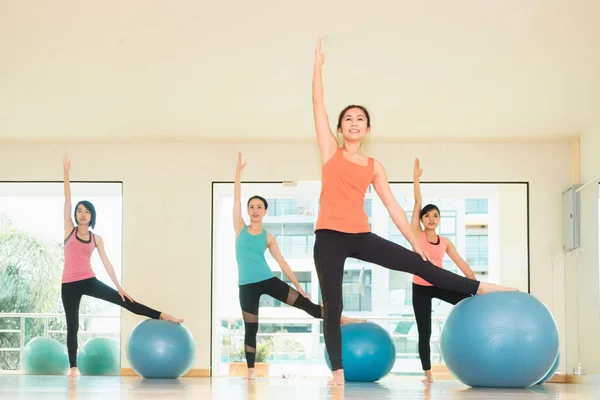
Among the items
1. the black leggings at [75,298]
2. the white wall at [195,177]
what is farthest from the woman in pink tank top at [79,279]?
the white wall at [195,177]

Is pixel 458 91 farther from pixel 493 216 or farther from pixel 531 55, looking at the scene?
pixel 493 216

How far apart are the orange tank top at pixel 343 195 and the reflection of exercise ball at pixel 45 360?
5186 millimetres

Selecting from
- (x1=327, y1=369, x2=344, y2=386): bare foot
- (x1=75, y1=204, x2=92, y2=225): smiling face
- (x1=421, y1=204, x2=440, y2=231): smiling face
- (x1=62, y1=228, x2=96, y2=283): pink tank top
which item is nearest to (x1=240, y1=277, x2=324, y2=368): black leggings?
(x1=421, y1=204, x2=440, y2=231): smiling face

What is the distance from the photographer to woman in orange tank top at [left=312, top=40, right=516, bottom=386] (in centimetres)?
400

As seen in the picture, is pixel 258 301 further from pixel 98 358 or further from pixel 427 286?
pixel 98 358

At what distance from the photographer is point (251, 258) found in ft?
20.1

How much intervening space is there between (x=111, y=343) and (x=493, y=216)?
442 cm

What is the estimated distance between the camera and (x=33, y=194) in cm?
966

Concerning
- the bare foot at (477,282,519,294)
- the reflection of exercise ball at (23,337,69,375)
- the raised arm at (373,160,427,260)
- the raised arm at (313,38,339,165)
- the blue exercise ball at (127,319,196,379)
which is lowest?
the reflection of exercise ball at (23,337,69,375)

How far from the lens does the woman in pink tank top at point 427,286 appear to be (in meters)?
5.88

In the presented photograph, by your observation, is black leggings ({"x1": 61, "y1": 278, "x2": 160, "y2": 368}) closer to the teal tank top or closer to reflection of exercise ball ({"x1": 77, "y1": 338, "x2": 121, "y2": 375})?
the teal tank top

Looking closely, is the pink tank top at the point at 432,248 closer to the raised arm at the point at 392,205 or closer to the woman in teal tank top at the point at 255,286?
the woman in teal tank top at the point at 255,286

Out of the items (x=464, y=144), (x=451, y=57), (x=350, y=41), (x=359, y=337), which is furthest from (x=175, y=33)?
(x=464, y=144)

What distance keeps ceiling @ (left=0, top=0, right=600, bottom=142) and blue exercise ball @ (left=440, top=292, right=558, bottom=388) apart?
2.12 m
